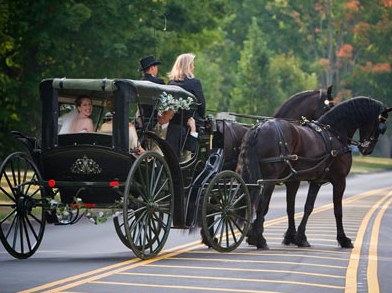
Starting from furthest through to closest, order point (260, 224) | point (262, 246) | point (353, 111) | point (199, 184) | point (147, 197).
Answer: point (353, 111)
point (260, 224)
point (262, 246)
point (199, 184)
point (147, 197)

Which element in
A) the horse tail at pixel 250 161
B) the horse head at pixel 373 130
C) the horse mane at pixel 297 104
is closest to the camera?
the horse tail at pixel 250 161

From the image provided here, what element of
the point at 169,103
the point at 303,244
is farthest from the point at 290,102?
the point at 169,103

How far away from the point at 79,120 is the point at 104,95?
0.72m

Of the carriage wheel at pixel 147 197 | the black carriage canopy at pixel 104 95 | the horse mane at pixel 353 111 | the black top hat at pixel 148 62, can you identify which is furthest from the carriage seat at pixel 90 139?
the horse mane at pixel 353 111

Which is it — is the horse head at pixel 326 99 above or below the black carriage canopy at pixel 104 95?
above

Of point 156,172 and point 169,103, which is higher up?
point 169,103

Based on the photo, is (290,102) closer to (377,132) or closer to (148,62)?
(377,132)

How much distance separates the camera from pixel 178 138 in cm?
1596

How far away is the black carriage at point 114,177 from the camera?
14.7m

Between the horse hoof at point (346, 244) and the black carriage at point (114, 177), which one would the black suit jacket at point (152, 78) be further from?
the horse hoof at point (346, 244)

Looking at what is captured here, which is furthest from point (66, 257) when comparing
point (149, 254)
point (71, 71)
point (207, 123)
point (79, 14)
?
point (71, 71)

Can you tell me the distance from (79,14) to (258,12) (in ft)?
232

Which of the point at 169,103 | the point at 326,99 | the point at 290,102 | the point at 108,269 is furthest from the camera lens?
the point at 326,99

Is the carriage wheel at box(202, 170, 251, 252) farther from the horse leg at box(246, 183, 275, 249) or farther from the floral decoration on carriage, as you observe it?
the floral decoration on carriage
